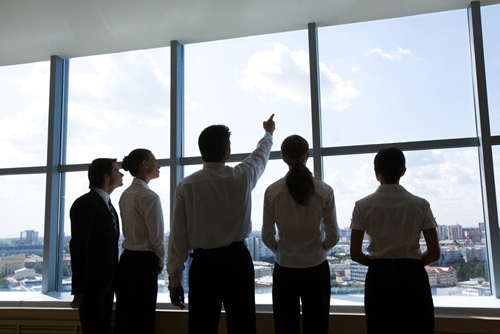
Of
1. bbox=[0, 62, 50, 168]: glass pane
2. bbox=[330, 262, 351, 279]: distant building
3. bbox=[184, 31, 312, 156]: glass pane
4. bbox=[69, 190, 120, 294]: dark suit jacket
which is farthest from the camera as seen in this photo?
bbox=[0, 62, 50, 168]: glass pane

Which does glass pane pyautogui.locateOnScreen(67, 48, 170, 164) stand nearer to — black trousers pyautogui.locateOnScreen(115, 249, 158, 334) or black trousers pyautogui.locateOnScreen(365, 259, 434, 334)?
black trousers pyautogui.locateOnScreen(115, 249, 158, 334)

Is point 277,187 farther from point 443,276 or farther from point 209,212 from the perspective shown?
point 443,276

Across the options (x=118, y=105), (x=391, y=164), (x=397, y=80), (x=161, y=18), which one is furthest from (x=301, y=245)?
(x=118, y=105)

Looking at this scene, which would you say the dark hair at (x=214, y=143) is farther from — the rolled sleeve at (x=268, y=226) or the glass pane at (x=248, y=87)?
the glass pane at (x=248, y=87)

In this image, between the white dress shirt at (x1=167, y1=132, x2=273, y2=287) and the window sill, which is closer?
the white dress shirt at (x1=167, y1=132, x2=273, y2=287)

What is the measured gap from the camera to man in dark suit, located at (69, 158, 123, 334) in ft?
8.45

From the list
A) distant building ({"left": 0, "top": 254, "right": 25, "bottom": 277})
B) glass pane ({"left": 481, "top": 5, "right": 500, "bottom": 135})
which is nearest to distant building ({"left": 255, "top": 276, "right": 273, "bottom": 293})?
glass pane ({"left": 481, "top": 5, "right": 500, "bottom": 135})

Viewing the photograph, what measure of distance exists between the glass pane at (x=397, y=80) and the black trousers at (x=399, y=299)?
1654mm

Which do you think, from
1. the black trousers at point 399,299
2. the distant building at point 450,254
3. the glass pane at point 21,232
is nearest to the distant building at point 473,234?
the distant building at point 450,254

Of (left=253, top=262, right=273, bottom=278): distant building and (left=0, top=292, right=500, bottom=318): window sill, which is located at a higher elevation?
(left=253, top=262, right=273, bottom=278): distant building

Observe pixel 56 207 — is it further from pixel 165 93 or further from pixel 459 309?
pixel 459 309

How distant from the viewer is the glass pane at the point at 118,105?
4.07m

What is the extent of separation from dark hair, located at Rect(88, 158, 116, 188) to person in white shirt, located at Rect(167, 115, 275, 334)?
1004 mm

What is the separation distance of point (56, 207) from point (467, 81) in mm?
4068
